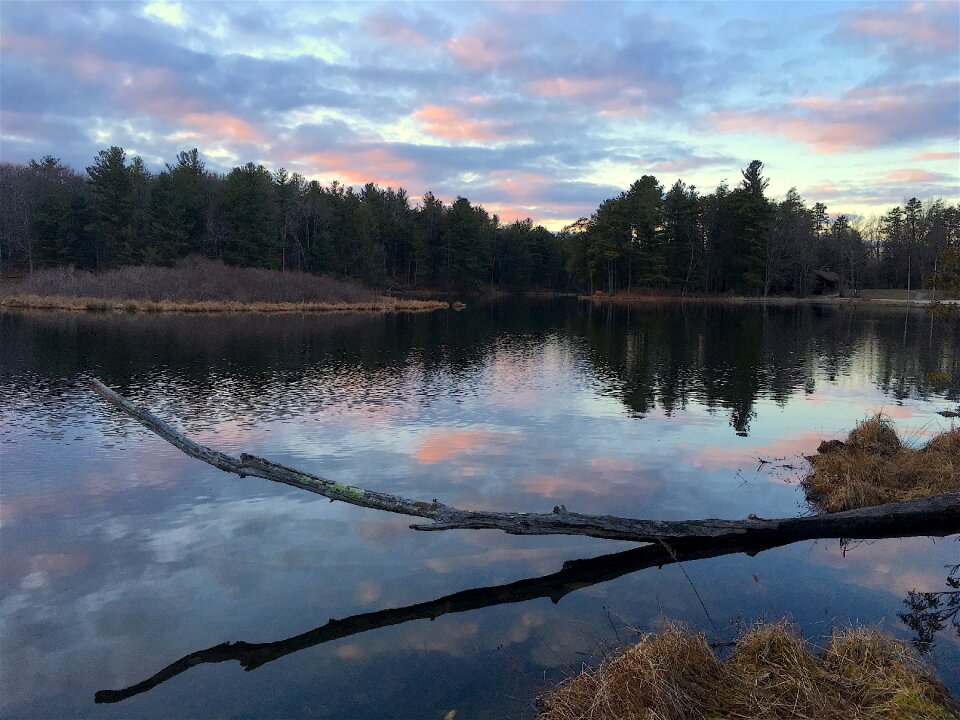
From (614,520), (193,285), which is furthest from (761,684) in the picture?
(193,285)

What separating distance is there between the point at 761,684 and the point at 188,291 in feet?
238

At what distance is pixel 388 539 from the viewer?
1159cm

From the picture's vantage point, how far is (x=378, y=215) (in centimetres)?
11681

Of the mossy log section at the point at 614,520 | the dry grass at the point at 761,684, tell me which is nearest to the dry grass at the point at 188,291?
the mossy log section at the point at 614,520

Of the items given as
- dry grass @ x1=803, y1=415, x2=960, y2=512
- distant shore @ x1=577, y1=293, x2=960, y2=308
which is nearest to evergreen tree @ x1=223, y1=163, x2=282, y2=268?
distant shore @ x1=577, y1=293, x2=960, y2=308

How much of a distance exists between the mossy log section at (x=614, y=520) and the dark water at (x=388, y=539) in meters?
0.48

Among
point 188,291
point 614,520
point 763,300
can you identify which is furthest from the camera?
point 763,300

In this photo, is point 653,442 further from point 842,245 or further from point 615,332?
point 842,245

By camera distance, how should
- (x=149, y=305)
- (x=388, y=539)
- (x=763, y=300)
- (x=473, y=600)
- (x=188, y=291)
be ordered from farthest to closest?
(x=763, y=300) < (x=188, y=291) < (x=149, y=305) < (x=388, y=539) < (x=473, y=600)

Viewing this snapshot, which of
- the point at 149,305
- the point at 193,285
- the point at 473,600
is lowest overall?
the point at 473,600

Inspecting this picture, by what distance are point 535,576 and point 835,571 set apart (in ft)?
16.3

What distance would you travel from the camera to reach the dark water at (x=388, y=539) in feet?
24.8

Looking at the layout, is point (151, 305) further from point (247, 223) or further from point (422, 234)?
point (422, 234)

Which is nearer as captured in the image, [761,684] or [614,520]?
[761,684]
